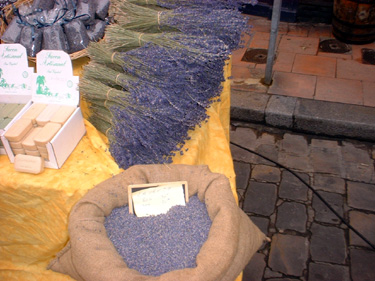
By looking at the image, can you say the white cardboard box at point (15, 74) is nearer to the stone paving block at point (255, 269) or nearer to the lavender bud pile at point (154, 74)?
the lavender bud pile at point (154, 74)

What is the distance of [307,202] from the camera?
2615 mm

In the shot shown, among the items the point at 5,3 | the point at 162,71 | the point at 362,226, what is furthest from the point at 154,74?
the point at 362,226

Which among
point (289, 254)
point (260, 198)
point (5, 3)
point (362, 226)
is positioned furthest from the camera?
point (260, 198)

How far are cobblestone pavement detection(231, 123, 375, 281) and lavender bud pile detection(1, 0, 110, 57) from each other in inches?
60.7

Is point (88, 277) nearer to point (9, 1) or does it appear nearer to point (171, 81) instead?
point (171, 81)

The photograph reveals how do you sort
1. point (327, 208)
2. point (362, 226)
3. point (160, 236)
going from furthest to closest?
1. point (327, 208)
2. point (362, 226)
3. point (160, 236)

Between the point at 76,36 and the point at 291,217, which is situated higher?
the point at 76,36

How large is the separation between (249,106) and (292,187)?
1020mm

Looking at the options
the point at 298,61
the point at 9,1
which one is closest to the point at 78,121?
the point at 9,1

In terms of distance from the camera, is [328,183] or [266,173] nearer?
[328,183]

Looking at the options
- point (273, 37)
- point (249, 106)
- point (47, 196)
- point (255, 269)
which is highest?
point (47, 196)

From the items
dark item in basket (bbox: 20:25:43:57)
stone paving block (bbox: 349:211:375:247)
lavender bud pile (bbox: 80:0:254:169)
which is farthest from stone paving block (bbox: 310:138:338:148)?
dark item in basket (bbox: 20:25:43:57)

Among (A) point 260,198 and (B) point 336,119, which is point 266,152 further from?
(B) point 336,119

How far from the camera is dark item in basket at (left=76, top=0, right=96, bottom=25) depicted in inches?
76.4
